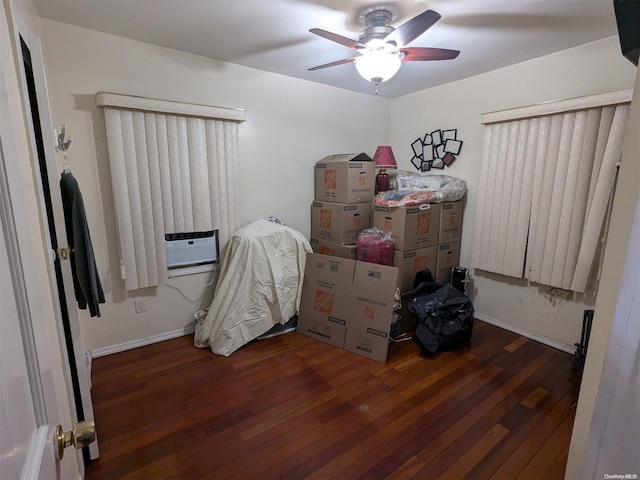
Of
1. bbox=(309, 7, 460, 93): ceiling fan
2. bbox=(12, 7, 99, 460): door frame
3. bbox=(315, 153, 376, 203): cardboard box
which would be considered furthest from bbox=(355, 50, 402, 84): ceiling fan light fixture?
bbox=(12, 7, 99, 460): door frame

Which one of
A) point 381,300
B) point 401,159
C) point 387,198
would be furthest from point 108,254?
point 401,159

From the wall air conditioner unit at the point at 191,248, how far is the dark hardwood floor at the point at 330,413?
72cm

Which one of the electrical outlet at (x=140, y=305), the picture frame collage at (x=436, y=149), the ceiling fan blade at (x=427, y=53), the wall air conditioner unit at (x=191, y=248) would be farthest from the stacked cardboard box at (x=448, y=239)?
the electrical outlet at (x=140, y=305)

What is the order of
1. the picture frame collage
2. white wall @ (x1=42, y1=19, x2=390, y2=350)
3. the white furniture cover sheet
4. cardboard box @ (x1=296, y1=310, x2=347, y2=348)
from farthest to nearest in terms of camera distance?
1. the picture frame collage
2. cardboard box @ (x1=296, y1=310, x2=347, y2=348)
3. the white furniture cover sheet
4. white wall @ (x1=42, y1=19, x2=390, y2=350)

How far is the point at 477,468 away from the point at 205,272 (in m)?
2.37

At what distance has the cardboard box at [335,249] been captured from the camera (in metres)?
3.06

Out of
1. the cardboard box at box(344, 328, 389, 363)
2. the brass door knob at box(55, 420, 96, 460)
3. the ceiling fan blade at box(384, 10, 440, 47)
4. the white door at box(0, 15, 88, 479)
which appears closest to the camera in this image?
the white door at box(0, 15, 88, 479)

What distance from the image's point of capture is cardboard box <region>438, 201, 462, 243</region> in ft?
9.83

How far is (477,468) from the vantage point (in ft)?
5.07

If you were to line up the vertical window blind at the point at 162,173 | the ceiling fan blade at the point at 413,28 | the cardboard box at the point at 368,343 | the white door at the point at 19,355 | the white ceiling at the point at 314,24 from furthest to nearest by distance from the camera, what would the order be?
the cardboard box at the point at 368,343 < the vertical window blind at the point at 162,173 < the white ceiling at the point at 314,24 < the ceiling fan blade at the point at 413,28 < the white door at the point at 19,355

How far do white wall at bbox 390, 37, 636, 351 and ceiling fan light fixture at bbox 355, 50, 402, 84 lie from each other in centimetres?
151

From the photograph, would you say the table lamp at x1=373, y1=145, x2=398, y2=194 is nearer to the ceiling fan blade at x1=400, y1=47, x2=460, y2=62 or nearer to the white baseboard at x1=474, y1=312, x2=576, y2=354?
the ceiling fan blade at x1=400, y1=47, x2=460, y2=62

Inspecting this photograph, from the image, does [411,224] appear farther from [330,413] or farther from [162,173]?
[162,173]

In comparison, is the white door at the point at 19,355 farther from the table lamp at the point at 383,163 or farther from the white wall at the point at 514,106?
Answer: the white wall at the point at 514,106
